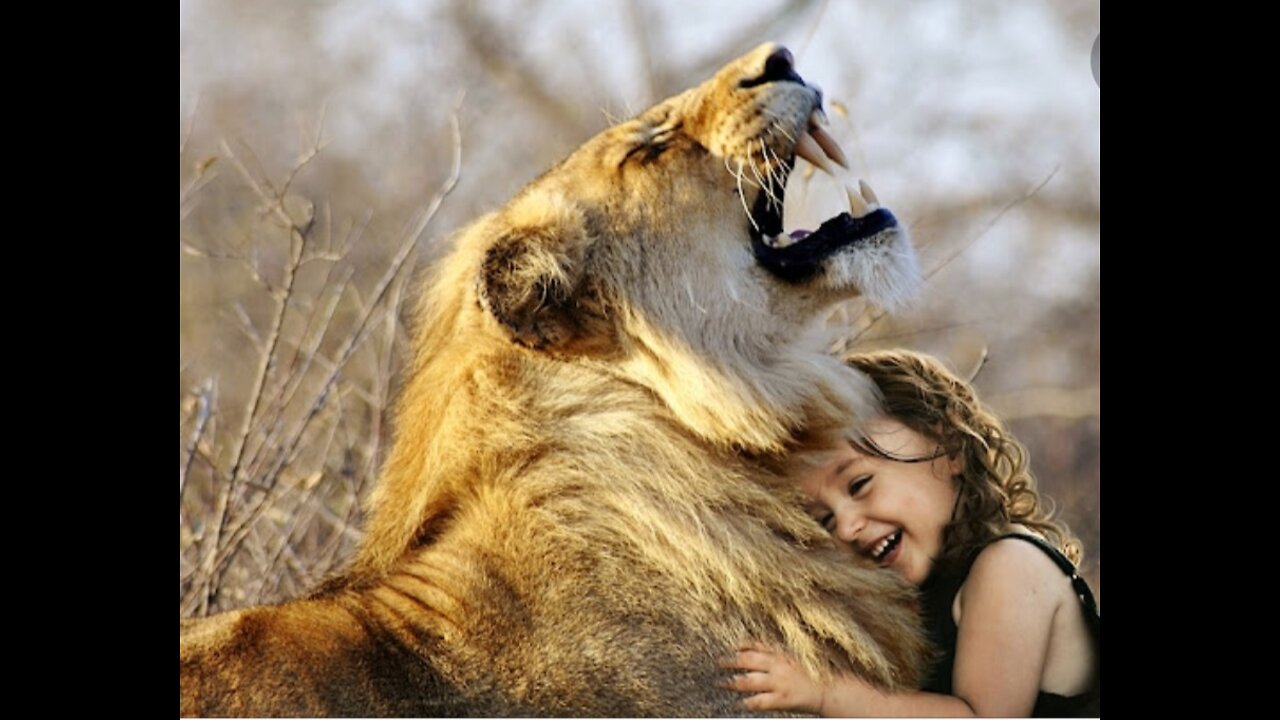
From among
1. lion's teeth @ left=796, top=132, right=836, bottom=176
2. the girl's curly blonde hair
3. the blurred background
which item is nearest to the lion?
lion's teeth @ left=796, top=132, right=836, bottom=176

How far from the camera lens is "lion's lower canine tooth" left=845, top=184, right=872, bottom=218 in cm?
374

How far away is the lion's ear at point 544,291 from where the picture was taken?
342 centimetres

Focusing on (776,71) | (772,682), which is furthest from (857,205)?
(772,682)

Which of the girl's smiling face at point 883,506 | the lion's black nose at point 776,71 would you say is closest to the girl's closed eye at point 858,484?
the girl's smiling face at point 883,506

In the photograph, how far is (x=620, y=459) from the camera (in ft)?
11.2

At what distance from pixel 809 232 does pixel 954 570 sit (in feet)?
2.57

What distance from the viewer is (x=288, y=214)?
449cm

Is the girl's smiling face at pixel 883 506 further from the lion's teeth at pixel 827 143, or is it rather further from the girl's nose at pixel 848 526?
the lion's teeth at pixel 827 143

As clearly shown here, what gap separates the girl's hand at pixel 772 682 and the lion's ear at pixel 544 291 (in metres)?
0.70

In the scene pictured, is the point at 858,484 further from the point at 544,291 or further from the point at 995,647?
the point at 544,291

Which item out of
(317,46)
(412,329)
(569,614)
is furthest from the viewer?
(317,46)
